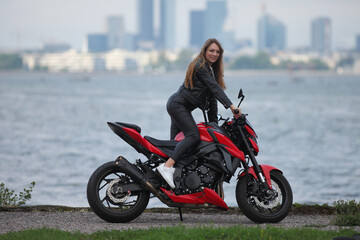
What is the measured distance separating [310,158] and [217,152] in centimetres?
2421

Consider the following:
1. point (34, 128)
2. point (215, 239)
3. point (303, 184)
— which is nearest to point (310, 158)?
point (303, 184)

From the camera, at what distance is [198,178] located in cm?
741

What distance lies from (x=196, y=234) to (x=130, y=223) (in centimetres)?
134

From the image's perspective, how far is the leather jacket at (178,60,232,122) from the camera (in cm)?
746

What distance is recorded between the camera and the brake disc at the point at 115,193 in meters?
7.41

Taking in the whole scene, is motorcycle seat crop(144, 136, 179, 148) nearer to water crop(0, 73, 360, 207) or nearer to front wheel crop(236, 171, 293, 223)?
front wheel crop(236, 171, 293, 223)

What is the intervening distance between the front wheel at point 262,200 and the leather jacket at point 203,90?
917 mm

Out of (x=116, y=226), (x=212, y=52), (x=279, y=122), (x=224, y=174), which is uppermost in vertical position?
(x=212, y=52)

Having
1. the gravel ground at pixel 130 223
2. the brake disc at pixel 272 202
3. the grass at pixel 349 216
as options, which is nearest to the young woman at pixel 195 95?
the gravel ground at pixel 130 223

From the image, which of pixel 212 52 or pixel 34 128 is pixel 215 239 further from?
pixel 34 128

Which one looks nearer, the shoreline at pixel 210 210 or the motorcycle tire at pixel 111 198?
the motorcycle tire at pixel 111 198

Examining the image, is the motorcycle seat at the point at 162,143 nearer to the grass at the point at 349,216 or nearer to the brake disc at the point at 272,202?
the brake disc at the point at 272,202

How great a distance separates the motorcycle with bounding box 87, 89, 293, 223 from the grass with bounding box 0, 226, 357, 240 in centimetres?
85

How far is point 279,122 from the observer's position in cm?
5547
